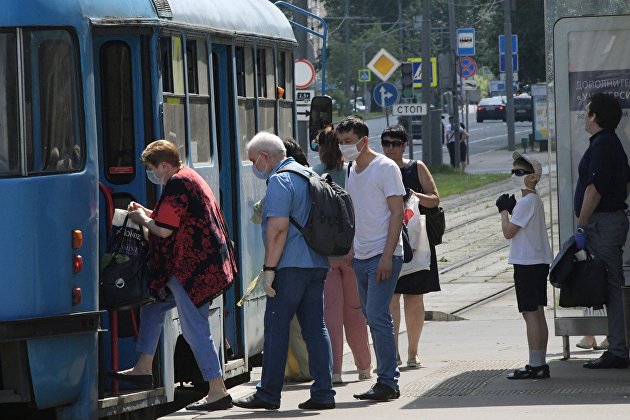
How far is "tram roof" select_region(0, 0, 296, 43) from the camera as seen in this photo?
8016 millimetres

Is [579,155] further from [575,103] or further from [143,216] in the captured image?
[143,216]

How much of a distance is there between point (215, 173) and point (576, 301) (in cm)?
238

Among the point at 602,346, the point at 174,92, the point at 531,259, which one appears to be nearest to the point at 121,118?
the point at 174,92

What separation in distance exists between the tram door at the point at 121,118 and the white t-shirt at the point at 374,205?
1.35 meters

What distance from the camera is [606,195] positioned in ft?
33.1

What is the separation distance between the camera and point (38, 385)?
26.3ft

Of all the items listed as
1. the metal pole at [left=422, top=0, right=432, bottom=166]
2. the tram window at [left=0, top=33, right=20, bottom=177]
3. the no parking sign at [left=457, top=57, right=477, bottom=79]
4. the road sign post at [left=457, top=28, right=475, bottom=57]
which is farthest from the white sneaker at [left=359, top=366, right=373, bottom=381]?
the no parking sign at [left=457, top=57, right=477, bottom=79]

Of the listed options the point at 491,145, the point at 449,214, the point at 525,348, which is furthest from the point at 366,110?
the point at 525,348

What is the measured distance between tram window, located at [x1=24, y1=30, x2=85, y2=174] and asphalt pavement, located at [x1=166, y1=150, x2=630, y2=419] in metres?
1.75

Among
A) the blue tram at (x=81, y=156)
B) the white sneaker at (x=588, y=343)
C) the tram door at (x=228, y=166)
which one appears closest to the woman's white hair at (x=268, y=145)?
the blue tram at (x=81, y=156)

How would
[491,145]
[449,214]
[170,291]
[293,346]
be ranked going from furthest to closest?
1. [491,145]
2. [449,214]
3. [293,346]
4. [170,291]

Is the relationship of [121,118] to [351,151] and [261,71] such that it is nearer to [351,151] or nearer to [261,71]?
[351,151]

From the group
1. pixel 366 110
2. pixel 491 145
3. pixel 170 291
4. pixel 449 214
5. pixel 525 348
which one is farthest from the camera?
pixel 366 110

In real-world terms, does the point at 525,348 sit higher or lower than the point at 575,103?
lower
